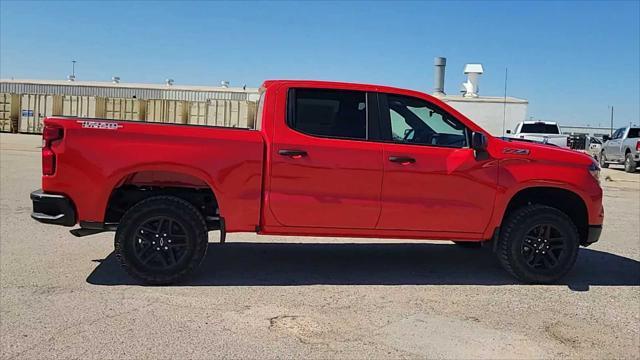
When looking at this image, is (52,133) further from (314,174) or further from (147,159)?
(314,174)

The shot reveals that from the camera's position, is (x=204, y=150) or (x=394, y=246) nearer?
(x=204, y=150)

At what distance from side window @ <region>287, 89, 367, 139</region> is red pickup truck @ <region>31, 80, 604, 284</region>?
1 centimetres

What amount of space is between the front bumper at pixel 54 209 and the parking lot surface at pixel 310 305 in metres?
0.63

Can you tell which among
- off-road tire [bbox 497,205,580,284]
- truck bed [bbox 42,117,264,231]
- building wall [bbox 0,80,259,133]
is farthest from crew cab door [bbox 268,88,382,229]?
building wall [bbox 0,80,259,133]

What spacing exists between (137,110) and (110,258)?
32897mm

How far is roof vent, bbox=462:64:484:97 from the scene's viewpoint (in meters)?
41.4

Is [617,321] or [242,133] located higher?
[242,133]

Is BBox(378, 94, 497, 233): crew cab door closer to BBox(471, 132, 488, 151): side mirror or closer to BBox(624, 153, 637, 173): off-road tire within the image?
BBox(471, 132, 488, 151): side mirror

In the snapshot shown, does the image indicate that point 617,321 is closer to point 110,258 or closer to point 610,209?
point 110,258

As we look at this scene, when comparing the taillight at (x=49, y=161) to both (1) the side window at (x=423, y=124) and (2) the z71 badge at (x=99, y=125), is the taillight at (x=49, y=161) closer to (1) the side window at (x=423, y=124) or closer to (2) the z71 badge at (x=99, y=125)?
(2) the z71 badge at (x=99, y=125)

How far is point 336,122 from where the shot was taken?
5664mm

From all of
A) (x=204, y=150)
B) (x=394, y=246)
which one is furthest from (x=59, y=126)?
(x=394, y=246)

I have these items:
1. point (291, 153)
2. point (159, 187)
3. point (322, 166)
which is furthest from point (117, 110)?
point (322, 166)

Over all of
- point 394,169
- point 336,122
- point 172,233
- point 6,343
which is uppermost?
point 336,122
